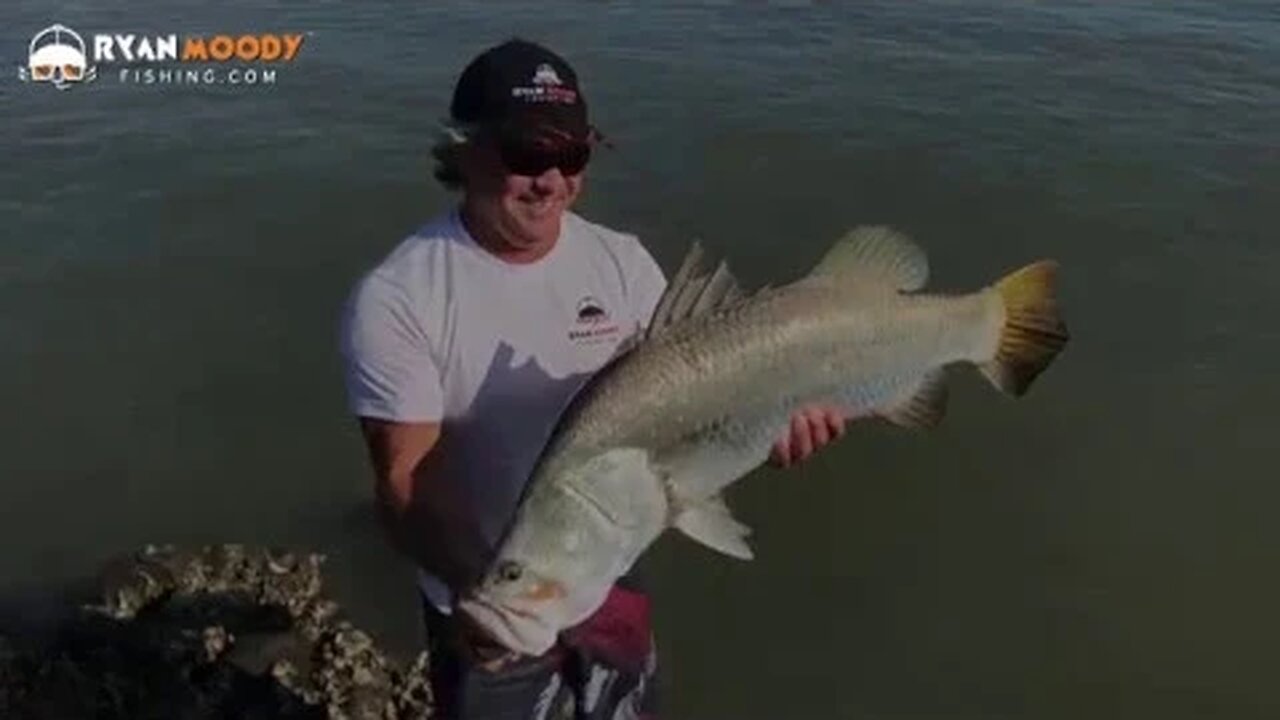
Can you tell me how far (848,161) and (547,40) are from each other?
4.06m

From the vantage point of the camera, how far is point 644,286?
13.3 ft

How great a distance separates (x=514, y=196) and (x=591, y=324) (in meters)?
0.43

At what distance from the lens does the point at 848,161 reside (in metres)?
12.8

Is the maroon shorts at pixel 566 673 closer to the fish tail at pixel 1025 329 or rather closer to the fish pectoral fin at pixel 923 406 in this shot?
the fish pectoral fin at pixel 923 406

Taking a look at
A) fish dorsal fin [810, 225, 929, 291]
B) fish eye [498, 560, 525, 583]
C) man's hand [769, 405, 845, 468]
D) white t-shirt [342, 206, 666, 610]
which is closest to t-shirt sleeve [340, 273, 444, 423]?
white t-shirt [342, 206, 666, 610]

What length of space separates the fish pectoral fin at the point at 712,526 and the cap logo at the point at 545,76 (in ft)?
3.72

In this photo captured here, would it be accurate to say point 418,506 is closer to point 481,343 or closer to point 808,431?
point 481,343

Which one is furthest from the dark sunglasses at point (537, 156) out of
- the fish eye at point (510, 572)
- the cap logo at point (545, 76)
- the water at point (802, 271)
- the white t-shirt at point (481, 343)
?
the water at point (802, 271)

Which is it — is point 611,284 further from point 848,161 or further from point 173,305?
point 848,161

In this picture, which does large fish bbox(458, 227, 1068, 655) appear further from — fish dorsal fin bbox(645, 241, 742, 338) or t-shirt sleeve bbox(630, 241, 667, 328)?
t-shirt sleeve bbox(630, 241, 667, 328)

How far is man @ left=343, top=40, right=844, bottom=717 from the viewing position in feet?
11.8

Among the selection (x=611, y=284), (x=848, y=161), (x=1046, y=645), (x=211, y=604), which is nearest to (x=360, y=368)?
(x=611, y=284)

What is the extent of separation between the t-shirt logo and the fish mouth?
85cm

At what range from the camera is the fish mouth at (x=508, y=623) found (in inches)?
128
